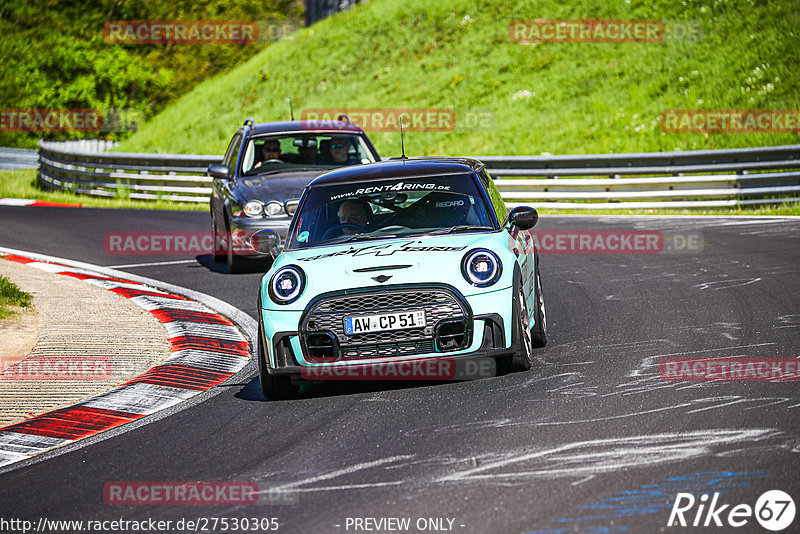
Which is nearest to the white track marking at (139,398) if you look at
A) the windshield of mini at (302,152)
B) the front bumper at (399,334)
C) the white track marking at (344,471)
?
the front bumper at (399,334)

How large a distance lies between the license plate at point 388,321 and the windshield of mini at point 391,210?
1010mm

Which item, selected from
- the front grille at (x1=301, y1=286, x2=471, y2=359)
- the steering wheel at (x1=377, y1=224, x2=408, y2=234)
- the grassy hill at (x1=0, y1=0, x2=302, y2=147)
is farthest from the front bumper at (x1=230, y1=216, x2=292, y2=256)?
the grassy hill at (x1=0, y1=0, x2=302, y2=147)

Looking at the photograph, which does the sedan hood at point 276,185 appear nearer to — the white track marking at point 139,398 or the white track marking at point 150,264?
the white track marking at point 150,264

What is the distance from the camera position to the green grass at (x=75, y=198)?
2384 centimetres

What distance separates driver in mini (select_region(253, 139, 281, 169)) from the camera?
45.9 feet

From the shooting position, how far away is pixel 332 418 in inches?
256

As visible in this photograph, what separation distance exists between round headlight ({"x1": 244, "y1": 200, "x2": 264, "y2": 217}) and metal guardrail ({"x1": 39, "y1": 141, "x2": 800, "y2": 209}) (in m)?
8.77

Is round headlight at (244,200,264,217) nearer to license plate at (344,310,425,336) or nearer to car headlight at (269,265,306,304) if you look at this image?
car headlight at (269,265,306,304)

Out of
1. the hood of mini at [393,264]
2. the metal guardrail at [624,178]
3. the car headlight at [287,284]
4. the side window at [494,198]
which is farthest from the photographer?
the metal guardrail at [624,178]

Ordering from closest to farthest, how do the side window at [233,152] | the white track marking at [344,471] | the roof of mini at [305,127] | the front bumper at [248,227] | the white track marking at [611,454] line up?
the white track marking at [611,454] < the white track marking at [344,471] < the front bumper at [248,227] < the roof of mini at [305,127] < the side window at [233,152]

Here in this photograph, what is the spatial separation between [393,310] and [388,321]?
0.08 m

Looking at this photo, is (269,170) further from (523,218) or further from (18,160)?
(18,160)

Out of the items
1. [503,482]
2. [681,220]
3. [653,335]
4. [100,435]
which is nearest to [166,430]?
[100,435]

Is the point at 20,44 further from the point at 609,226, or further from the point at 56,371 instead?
the point at 56,371
